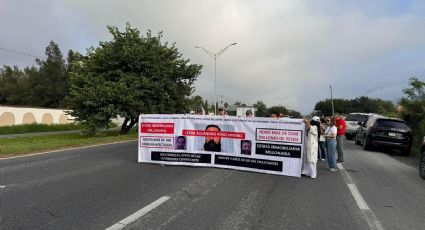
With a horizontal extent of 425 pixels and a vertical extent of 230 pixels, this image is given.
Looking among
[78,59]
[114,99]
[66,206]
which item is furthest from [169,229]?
[78,59]

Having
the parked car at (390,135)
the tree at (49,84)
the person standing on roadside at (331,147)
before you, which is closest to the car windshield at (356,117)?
the parked car at (390,135)

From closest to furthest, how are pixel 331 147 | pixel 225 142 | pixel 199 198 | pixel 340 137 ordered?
pixel 199 198, pixel 225 142, pixel 331 147, pixel 340 137

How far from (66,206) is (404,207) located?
19.4 feet

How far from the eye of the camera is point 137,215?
6281 millimetres

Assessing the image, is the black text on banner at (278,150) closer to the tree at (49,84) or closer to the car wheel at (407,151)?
the car wheel at (407,151)

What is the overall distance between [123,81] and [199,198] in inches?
892

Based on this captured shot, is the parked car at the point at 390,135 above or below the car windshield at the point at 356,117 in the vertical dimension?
below

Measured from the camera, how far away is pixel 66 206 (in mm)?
6734

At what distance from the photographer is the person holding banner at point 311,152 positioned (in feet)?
35.3

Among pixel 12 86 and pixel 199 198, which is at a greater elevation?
pixel 12 86

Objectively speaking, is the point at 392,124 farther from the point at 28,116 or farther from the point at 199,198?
the point at 28,116

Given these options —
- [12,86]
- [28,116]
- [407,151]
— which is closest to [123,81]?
[407,151]

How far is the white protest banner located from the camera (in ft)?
36.2

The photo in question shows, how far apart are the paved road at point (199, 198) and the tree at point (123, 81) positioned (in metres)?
16.8
